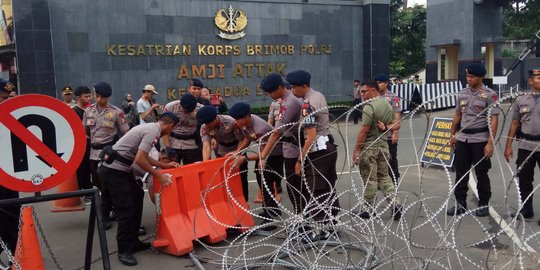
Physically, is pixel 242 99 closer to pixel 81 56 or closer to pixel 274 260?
pixel 81 56

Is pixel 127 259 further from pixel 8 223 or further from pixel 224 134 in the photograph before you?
pixel 224 134

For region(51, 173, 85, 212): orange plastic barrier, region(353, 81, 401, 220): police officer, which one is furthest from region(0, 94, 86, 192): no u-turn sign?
region(51, 173, 85, 212): orange plastic barrier

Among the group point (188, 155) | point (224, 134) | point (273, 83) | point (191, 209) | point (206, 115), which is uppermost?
point (273, 83)

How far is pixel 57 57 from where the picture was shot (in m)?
13.9

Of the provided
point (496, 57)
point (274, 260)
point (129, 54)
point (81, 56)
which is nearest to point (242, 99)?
point (129, 54)

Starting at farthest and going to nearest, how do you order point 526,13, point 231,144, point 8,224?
point 526,13, point 231,144, point 8,224

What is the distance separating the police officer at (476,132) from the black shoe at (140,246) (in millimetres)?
3343

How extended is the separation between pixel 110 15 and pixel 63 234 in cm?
1007

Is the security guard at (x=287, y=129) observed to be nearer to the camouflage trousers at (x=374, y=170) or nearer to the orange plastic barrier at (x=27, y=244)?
the camouflage trousers at (x=374, y=170)

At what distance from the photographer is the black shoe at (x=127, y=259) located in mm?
4660

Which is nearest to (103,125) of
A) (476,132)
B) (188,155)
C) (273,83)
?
(188,155)

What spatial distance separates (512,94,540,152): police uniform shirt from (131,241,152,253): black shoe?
4108 mm

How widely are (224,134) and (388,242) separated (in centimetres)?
219

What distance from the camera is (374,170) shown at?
5.77 metres
